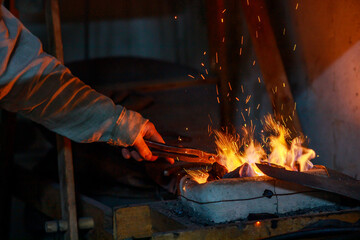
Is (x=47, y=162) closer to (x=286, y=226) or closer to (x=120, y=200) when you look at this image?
(x=120, y=200)

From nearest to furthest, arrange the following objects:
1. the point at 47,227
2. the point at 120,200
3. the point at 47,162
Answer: the point at 47,227 < the point at 120,200 < the point at 47,162

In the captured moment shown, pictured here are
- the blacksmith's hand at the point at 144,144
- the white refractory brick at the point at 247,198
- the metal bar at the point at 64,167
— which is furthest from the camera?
the metal bar at the point at 64,167

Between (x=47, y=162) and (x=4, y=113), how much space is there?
561mm

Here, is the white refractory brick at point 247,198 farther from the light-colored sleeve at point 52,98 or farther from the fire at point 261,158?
the light-colored sleeve at point 52,98

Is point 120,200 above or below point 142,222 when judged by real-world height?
above

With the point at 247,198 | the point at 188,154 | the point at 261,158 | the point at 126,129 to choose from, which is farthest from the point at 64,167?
the point at 247,198

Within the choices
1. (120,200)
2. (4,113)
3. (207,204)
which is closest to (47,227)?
(120,200)

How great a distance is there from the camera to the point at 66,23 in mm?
5117

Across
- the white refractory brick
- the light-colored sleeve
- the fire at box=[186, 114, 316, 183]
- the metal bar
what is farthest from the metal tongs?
the metal bar

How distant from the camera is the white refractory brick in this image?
5.61 feet

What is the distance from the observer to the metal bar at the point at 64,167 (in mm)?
2521

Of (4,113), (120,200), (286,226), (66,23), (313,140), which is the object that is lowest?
(286,226)

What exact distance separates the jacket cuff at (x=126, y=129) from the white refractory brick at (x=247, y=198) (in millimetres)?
523

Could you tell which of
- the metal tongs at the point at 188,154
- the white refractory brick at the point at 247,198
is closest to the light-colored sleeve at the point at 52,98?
the metal tongs at the point at 188,154
